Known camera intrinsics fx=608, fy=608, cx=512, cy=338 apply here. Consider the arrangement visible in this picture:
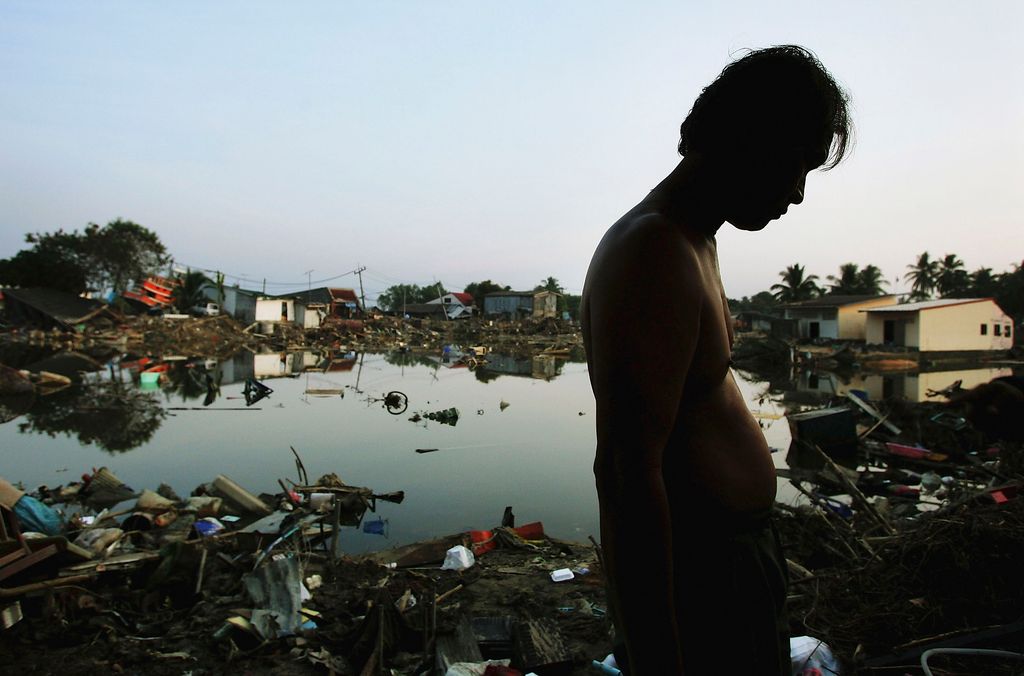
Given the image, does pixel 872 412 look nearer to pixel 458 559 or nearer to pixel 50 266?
pixel 458 559

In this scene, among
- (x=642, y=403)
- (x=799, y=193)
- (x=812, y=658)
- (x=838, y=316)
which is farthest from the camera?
(x=838, y=316)

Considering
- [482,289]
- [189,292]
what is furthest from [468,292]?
[189,292]

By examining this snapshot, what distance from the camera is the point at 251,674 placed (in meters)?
4.08

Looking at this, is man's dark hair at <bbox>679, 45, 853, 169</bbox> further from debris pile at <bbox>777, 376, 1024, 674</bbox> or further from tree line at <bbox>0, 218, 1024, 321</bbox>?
tree line at <bbox>0, 218, 1024, 321</bbox>

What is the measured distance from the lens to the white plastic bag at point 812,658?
3.27m

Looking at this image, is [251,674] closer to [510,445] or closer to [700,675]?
[700,675]

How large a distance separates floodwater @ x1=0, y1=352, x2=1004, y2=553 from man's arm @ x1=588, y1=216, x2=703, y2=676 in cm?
646

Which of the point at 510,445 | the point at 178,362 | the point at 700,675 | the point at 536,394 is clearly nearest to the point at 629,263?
the point at 700,675

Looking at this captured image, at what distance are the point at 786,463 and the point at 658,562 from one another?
39.5 ft

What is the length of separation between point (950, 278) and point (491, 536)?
6463 cm

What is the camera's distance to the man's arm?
41.1 inches

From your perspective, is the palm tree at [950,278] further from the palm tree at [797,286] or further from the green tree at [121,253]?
the green tree at [121,253]

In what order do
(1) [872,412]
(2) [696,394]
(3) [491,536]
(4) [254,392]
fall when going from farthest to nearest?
(4) [254,392] → (1) [872,412] → (3) [491,536] → (2) [696,394]

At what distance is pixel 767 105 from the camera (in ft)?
3.96
